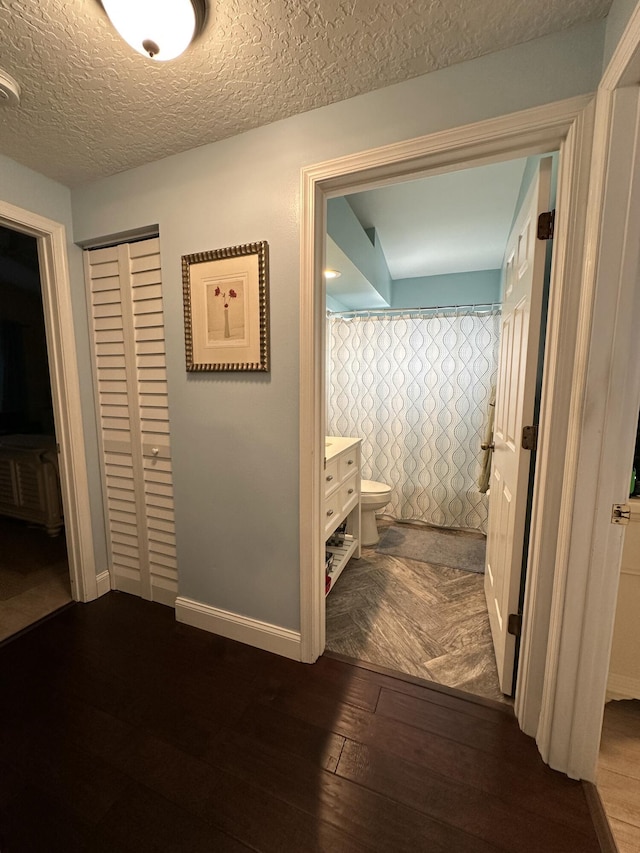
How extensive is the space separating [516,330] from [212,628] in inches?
81.0

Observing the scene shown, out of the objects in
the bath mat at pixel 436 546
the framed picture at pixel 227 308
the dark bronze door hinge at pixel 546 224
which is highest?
the dark bronze door hinge at pixel 546 224

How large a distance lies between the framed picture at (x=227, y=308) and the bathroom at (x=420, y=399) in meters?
0.61

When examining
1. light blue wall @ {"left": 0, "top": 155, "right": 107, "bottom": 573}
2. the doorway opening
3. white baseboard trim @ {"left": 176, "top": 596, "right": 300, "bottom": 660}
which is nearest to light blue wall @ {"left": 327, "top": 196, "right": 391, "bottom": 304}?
light blue wall @ {"left": 0, "top": 155, "right": 107, "bottom": 573}

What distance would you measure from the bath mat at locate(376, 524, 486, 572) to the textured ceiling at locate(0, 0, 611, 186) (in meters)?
2.62

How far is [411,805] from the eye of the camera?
1.01 meters

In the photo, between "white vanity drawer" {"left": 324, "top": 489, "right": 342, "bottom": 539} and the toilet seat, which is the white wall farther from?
the toilet seat

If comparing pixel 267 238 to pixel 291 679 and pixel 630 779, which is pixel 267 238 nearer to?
pixel 291 679

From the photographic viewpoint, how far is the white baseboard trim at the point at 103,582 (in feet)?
6.72

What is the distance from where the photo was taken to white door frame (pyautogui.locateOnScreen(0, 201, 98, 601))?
176 cm

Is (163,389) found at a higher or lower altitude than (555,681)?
higher

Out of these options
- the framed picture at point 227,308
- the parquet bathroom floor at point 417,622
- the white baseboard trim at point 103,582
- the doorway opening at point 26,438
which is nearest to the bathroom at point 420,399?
the parquet bathroom floor at point 417,622

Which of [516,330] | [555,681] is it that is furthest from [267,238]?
[555,681]

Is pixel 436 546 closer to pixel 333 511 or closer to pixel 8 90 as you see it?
pixel 333 511

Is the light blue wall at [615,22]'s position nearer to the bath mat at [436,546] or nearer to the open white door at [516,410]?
the open white door at [516,410]
